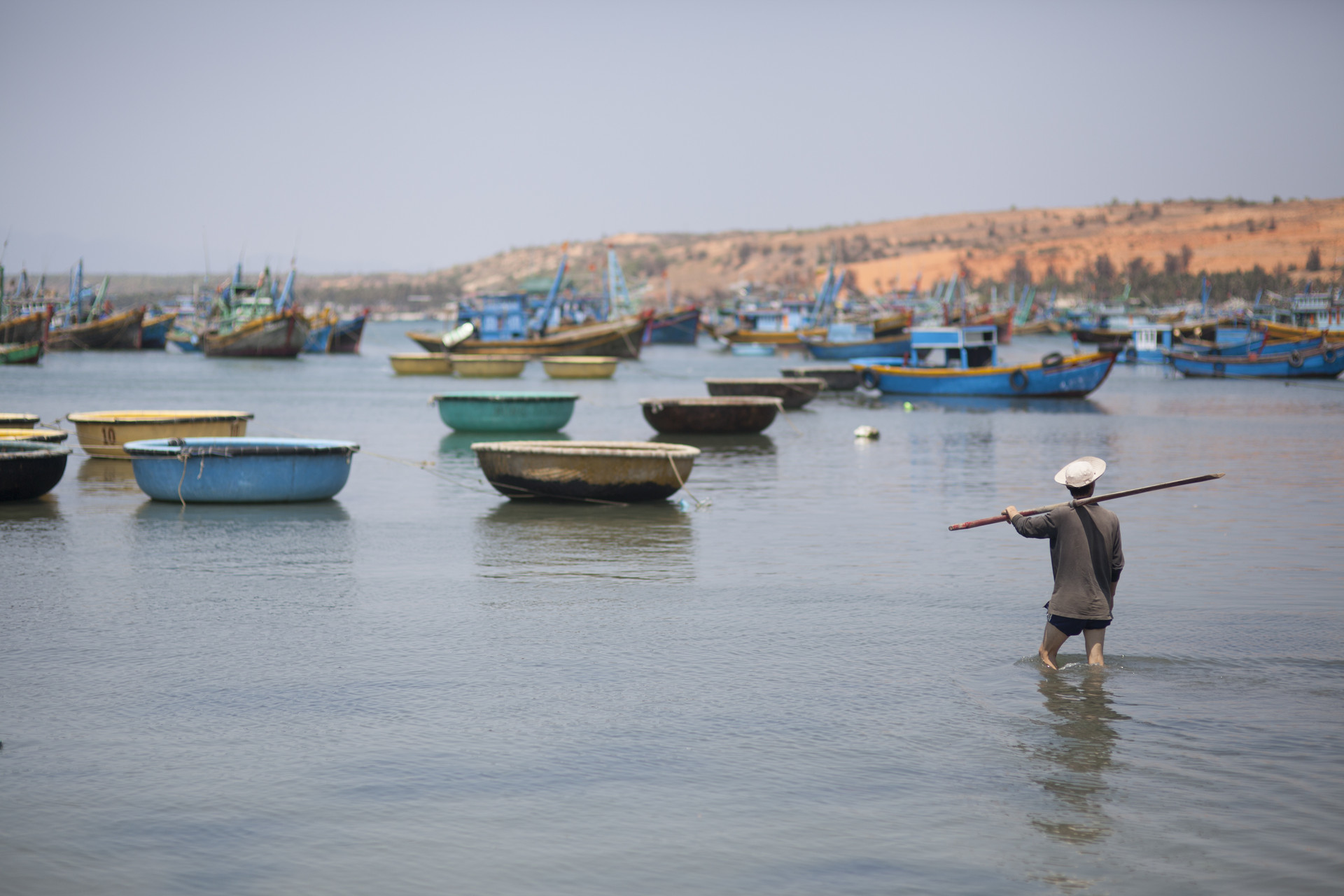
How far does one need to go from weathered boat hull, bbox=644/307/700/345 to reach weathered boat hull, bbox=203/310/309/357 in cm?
3206

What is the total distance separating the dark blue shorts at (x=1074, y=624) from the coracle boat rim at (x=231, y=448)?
873 cm

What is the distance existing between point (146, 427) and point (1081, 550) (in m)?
14.3

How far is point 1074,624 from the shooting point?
291 inches

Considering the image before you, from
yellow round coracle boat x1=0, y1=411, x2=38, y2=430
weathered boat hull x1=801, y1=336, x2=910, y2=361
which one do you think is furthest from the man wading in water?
weathered boat hull x1=801, y1=336, x2=910, y2=361

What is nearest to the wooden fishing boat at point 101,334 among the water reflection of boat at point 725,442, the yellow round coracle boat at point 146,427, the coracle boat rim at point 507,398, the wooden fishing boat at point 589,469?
the coracle boat rim at point 507,398

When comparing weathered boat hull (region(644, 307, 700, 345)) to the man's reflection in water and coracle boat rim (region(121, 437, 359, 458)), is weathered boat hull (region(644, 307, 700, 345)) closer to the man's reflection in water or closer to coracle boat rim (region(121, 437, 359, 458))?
coracle boat rim (region(121, 437, 359, 458))

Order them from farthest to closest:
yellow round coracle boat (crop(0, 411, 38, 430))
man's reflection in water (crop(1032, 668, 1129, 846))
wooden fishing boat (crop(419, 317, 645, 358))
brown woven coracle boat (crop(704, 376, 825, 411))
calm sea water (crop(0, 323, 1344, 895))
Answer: wooden fishing boat (crop(419, 317, 645, 358))
brown woven coracle boat (crop(704, 376, 825, 411))
yellow round coracle boat (crop(0, 411, 38, 430))
man's reflection in water (crop(1032, 668, 1129, 846))
calm sea water (crop(0, 323, 1344, 895))

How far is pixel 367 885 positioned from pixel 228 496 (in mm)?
10508

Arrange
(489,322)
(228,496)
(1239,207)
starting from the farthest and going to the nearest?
(1239,207) → (489,322) → (228,496)

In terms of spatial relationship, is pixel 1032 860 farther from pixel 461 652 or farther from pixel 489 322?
pixel 489 322

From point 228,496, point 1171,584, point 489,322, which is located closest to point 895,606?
point 1171,584

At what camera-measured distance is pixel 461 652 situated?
823cm

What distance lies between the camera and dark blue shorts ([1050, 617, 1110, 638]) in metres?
7.34

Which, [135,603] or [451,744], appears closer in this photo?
[451,744]
